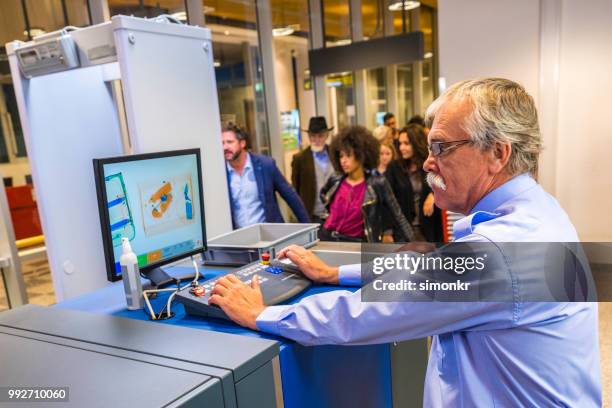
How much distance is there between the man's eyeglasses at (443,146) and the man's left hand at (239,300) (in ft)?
1.99

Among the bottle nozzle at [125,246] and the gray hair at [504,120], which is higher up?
the gray hair at [504,120]

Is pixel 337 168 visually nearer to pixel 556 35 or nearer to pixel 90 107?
pixel 90 107

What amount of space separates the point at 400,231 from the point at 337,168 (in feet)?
2.10

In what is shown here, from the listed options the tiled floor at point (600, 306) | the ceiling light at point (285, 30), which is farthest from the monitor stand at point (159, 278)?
the ceiling light at point (285, 30)

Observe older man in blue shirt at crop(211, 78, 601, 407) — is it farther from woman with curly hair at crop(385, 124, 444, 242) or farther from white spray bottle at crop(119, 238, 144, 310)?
woman with curly hair at crop(385, 124, 444, 242)

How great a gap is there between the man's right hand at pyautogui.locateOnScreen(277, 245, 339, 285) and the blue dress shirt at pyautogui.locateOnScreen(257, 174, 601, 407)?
0.37 metres

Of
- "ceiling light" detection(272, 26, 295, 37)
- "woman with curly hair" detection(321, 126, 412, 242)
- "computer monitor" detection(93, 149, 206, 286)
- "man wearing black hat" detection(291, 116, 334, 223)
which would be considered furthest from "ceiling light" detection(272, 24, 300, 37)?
"computer monitor" detection(93, 149, 206, 286)

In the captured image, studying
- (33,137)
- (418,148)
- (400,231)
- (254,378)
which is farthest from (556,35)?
(254,378)

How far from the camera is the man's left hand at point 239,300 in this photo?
123 cm

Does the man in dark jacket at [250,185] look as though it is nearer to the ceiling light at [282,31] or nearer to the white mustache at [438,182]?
the white mustache at [438,182]

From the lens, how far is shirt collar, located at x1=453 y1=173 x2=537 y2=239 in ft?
3.64

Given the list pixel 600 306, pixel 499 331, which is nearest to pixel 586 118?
pixel 600 306

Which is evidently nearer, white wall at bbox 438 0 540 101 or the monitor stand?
the monitor stand

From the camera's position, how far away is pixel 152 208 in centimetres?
154
